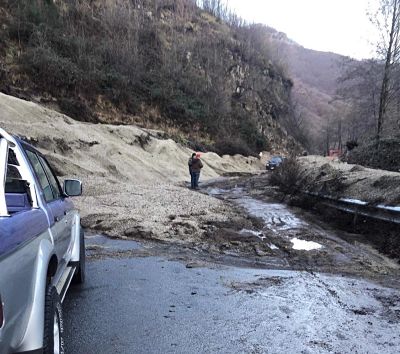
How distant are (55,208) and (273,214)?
10.3 m

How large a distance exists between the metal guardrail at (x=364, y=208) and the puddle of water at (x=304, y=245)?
5.70ft

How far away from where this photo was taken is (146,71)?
2040 inches

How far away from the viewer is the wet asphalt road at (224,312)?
409 centimetres

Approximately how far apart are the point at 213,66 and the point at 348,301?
65918mm

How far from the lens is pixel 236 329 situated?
448 centimetres

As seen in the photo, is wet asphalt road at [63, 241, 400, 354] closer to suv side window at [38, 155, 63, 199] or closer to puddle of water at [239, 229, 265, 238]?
suv side window at [38, 155, 63, 199]

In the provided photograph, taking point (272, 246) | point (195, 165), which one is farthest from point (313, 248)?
point (195, 165)

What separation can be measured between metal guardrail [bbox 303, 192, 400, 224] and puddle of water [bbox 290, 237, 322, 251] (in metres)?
1.74

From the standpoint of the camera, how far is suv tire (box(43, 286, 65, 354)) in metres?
2.67

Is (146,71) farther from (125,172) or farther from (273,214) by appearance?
(273,214)

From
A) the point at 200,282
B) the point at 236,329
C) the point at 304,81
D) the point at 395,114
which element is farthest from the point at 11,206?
the point at 304,81

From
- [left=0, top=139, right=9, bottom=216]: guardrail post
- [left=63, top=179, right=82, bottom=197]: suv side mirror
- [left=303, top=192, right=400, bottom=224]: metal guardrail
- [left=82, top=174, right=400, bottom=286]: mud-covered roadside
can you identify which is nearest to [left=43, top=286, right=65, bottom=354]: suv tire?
[left=0, top=139, right=9, bottom=216]: guardrail post

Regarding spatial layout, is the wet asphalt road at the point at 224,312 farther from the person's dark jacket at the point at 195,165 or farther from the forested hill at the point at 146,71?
the forested hill at the point at 146,71

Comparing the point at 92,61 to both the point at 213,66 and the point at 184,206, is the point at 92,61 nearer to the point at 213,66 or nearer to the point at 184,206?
the point at 213,66
